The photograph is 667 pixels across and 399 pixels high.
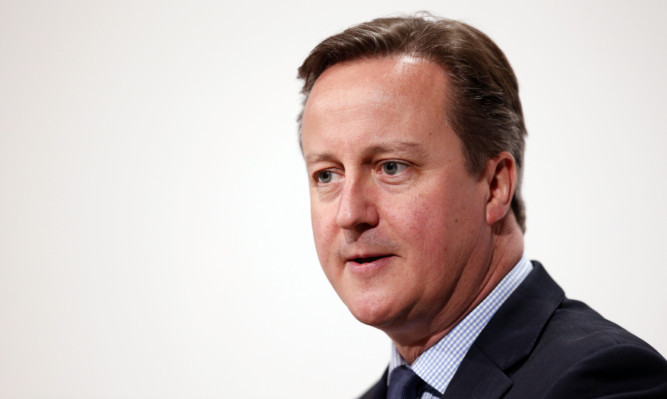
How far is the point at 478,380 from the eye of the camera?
212 cm

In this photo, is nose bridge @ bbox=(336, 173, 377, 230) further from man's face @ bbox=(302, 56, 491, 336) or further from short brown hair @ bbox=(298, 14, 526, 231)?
short brown hair @ bbox=(298, 14, 526, 231)

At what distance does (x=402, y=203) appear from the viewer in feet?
7.23

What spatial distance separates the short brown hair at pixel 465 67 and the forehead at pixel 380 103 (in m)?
0.04

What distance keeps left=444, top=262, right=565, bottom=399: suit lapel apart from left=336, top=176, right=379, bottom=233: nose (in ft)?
1.48

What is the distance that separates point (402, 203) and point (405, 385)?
0.58 meters

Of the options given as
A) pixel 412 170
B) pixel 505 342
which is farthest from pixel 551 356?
pixel 412 170

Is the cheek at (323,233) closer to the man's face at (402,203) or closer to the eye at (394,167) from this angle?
the man's face at (402,203)

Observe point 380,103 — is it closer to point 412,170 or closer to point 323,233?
point 412,170

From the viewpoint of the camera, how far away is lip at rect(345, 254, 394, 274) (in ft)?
7.30

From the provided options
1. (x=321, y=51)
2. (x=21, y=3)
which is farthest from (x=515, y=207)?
(x=21, y=3)

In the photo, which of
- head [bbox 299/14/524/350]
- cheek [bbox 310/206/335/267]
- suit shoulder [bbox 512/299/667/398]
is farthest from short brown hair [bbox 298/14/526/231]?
suit shoulder [bbox 512/299/667/398]

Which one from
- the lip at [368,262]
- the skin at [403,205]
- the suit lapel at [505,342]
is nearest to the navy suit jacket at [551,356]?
the suit lapel at [505,342]

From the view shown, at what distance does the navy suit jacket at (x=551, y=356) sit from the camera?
1847mm

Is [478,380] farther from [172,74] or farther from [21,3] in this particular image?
[21,3]
